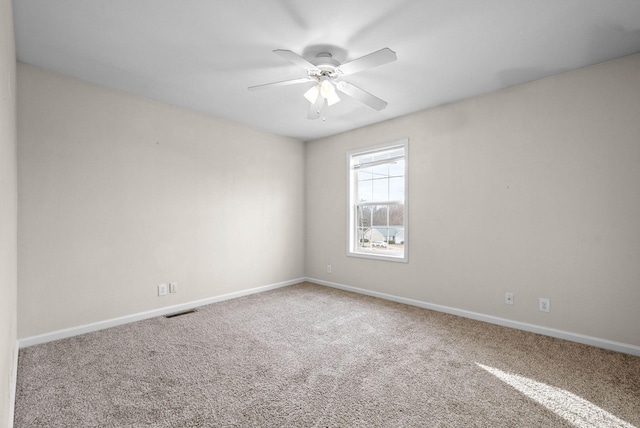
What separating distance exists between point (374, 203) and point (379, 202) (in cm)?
9

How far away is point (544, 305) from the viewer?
9.50 feet

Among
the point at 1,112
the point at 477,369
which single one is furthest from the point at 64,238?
the point at 477,369

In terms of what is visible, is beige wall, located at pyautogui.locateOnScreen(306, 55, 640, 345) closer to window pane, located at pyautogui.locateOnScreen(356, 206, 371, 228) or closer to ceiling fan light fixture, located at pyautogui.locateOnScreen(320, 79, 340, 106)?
window pane, located at pyautogui.locateOnScreen(356, 206, 371, 228)

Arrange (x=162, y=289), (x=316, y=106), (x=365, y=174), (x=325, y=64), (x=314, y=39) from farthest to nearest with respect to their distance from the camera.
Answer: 1. (x=365, y=174)
2. (x=162, y=289)
3. (x=316, y=106)
4. (x=325, y=64)
5. (x=314, y=39)

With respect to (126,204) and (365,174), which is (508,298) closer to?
(365,174)

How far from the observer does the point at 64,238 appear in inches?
111

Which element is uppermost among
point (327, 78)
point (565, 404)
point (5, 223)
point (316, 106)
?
point (327, 78)

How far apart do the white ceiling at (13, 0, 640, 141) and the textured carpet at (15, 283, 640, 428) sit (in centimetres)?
244

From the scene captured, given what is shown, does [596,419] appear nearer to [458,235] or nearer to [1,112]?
[458,235]

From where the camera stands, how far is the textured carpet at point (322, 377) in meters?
1.74

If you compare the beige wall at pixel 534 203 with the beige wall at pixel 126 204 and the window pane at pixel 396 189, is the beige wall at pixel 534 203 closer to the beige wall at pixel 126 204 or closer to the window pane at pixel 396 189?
the window pane at pixel 396 189

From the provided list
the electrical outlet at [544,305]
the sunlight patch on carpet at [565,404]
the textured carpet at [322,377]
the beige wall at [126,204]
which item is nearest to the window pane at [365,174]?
the beige wall at [126,204]

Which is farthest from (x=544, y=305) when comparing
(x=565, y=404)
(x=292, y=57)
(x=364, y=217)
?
(x=292, y=57)

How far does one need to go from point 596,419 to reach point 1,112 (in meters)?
3.30
